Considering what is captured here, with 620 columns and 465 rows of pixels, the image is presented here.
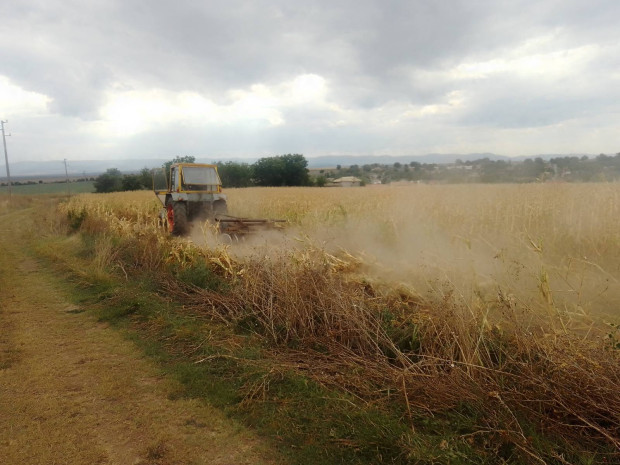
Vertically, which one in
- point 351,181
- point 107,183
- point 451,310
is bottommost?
point 451,310

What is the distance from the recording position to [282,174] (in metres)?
57.9

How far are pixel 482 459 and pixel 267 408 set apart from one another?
70.3 inches

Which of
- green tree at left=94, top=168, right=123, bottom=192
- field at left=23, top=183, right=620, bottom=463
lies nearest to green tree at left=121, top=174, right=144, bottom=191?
green tree at left=94, top=168, right=123, bottom=192

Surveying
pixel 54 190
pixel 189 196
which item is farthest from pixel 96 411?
pixel 54 190

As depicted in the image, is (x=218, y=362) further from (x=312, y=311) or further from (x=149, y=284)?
(x=149, y=284)

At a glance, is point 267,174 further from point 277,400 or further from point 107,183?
point 277,400

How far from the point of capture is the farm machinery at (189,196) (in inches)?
461

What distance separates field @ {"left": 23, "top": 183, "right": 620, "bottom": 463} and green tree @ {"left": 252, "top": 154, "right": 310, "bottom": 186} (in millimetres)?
47089

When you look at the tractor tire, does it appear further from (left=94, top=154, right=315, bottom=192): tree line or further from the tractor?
(left=94, top=154, right=315, bottom=192): tree line

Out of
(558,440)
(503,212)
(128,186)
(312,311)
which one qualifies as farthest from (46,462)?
(128,186)

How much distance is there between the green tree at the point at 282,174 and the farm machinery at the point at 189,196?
4419 cm

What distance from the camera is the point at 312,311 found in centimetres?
497

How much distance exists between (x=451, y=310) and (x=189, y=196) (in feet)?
31.7

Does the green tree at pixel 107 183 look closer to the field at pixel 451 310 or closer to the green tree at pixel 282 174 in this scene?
the green tree at pixel 282 174
